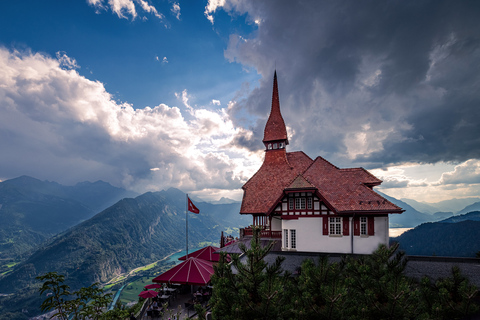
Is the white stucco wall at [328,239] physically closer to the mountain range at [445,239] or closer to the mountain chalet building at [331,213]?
the mountain chalet building at [331,213]

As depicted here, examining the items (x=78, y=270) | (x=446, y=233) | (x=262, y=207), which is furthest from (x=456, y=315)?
(x=78, y=270)

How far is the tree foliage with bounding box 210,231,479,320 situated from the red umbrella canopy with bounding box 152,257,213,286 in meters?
9.76

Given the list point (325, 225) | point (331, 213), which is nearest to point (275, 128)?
point (331, 213)

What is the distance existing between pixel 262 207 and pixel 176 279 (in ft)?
48.3

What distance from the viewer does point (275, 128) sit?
35656 mm

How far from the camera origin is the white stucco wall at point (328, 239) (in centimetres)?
2209

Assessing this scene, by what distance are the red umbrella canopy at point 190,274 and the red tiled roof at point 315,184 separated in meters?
9.50

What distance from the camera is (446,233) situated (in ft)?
365

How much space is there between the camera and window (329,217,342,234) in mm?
23031

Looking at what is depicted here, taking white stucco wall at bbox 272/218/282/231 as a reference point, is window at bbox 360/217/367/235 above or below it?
above

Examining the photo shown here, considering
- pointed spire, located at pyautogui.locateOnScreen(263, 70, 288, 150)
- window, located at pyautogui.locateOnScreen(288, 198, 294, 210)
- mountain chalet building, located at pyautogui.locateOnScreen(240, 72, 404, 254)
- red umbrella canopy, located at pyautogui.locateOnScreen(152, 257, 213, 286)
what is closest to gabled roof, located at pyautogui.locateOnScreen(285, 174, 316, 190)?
mountain chalet building, located at pyautogui.locateOnScreen(240, 72, 404, 254)

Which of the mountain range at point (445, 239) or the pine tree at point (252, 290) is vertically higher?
the pine tree at point (252, 290)

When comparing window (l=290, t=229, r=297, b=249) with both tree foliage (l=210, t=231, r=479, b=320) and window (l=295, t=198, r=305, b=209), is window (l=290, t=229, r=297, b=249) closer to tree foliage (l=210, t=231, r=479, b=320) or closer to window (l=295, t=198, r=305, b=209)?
window (l=295, t=198, r=305, b=209)

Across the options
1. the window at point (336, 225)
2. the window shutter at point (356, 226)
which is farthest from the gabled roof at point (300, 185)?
the window shutter at point (356, 226)
